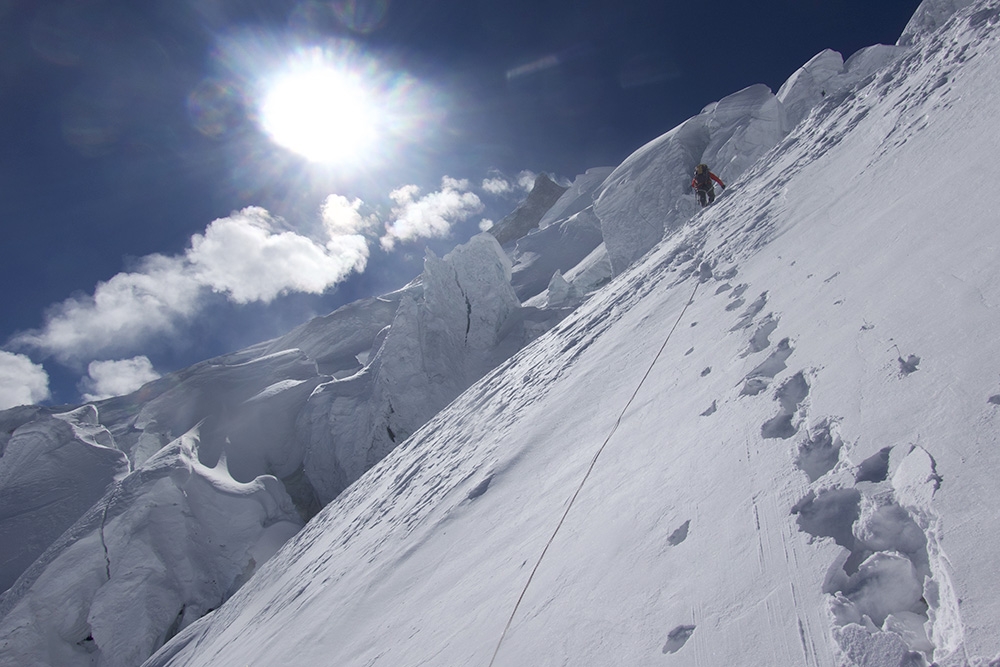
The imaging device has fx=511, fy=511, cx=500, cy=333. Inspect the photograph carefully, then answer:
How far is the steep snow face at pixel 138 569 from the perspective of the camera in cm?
1529

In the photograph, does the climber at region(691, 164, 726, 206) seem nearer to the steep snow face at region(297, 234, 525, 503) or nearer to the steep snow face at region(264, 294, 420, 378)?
the steep snow face at region(297, 234, 525, 503)

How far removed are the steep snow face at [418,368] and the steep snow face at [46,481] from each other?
9.98 m

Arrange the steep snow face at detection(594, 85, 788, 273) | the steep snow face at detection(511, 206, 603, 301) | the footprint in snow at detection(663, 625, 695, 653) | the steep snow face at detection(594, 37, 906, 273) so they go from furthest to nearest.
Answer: the steep snow face at detection(511, 206, 603, 301) → the steep snow face at detection(594, 37, 906, 273) → the steep snow face at detection(594, 85, 788, 273) → the footprint in snow at detection(663, 625, 695, 653)

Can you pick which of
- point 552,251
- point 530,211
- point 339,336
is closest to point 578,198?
point 552,251

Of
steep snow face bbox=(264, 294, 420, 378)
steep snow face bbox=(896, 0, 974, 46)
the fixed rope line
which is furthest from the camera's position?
steep snow face bbox=(264, 294, 420, 378)

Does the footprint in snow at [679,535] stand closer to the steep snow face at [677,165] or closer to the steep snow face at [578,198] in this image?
the steep snow face at [677,165]

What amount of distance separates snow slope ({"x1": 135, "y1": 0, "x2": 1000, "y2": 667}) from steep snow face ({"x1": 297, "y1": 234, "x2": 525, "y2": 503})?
1404 cm

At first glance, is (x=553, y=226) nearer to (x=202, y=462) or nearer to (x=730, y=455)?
(x=202, y=462)

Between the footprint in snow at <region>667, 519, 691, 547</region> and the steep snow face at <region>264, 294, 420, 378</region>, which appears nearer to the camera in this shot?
the footprint in snow at <region>667, 519, 691, 547</region>

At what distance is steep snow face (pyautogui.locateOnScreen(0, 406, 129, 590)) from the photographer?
21062mm

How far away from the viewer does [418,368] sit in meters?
23.3

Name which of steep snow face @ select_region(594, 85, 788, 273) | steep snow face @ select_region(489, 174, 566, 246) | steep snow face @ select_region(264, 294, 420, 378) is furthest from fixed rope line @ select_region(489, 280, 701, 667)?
steep snow face @ select_region(489, 174, 566, 246)

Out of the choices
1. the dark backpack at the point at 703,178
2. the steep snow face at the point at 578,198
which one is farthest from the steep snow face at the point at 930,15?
the steep snow face at the point at 578,198

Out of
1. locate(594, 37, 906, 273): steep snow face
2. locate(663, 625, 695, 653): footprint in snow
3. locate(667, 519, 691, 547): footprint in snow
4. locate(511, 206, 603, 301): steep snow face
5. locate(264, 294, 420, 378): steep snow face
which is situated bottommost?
locate(663, 625, 695, 653): footprint in snow
